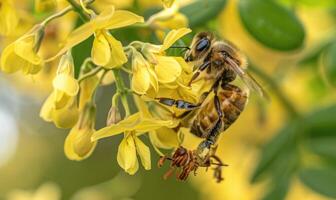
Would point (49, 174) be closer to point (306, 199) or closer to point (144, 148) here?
point (306, 199)

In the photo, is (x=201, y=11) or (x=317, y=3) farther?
(x=317, y=3)

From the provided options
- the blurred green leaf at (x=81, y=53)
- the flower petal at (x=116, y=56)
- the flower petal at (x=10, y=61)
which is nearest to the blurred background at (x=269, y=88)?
the blurred green leaf at (x=81, y=53)

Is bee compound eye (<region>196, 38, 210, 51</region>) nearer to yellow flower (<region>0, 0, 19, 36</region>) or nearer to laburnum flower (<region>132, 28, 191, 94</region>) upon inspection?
laburnum flower (<region>132, 28, 191, 94</region>)

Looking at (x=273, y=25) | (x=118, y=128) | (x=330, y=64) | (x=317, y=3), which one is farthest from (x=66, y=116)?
(x=317, y=3)

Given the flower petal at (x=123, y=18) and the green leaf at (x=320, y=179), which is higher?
the flower petal at (x=123, y=18)

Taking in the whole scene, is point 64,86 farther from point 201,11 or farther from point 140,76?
point 201,11

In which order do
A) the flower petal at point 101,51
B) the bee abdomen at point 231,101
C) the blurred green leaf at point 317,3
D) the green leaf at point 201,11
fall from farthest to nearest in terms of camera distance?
the blurred green leaf at point 317,3
the green leaf at point 201,11
the bee abdomen at point 231,101
the flower petal at point 101,51

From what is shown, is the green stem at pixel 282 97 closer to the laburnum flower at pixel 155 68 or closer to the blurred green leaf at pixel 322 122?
the blurred green leaf at pixel 322 122
